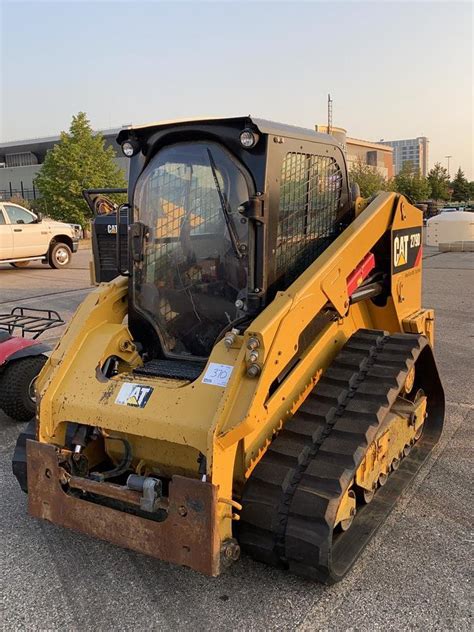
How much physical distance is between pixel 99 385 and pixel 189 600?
4.01 ft

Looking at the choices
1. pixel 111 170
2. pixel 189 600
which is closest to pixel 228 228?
pixel 189 600

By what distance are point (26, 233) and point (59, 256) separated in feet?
4.07

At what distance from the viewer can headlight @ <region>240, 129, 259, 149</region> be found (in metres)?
3.19

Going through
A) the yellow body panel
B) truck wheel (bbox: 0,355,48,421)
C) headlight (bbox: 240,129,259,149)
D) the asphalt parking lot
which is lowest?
the asphalt parking lot

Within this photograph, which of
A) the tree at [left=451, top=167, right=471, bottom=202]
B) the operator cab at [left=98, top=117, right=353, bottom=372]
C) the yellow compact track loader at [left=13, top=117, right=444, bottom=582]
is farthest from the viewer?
the tree at [left=451, top=167, right=471, bottom=202]

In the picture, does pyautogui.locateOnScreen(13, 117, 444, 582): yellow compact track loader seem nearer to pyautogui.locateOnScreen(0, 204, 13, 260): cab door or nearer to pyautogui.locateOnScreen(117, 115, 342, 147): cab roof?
pyautogui.locateOnScreen(117, 115, 342, 147): cab roof

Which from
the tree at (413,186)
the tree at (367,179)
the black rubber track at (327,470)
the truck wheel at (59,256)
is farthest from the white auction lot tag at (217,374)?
the tree at (413,186)

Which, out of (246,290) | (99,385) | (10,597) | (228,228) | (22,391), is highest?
(228,228)

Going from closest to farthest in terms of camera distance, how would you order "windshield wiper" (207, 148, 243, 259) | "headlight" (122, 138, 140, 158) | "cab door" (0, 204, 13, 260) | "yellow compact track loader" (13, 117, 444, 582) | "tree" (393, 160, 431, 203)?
1. "yellow compact track loader" (13, 117, 444, 582)
2. "windshield wiper" (207, 148, 243, 259)
3. "headlight" (122, 138, 140, 158)
4. "cab door" (0, 204, 13, 260)
5. "tree" (393, 160, 431, 203)

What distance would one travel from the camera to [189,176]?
3.57m

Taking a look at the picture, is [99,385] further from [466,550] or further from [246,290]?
[466,550]

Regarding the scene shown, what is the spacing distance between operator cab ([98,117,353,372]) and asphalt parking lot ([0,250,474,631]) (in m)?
1.11

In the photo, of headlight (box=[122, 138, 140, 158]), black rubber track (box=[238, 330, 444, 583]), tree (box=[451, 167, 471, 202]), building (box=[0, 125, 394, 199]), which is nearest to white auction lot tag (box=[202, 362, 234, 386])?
black rubber track (box=[238, 330, 444, 583])

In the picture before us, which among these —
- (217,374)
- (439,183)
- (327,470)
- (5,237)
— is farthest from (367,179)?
(327,470)
